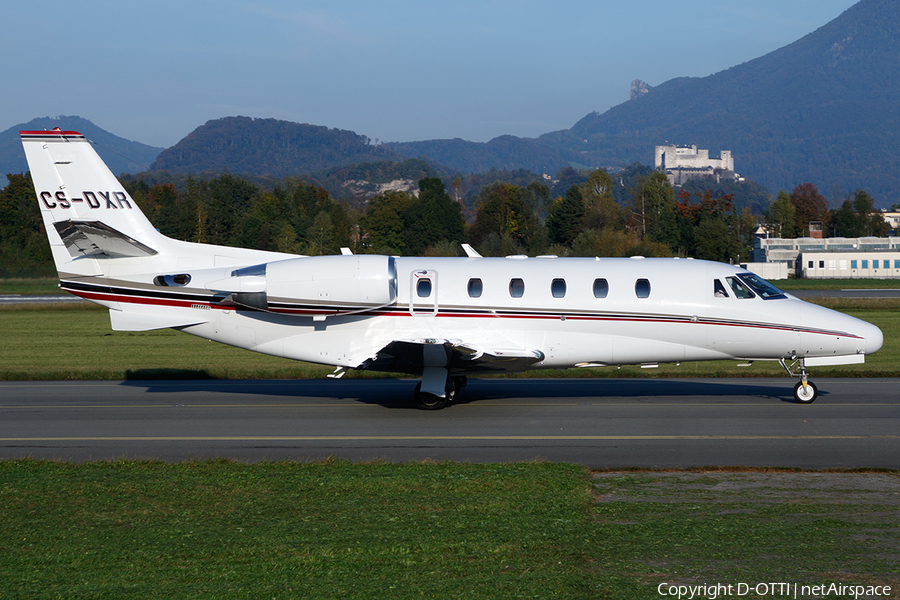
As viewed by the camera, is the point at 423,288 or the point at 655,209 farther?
the point at 655,209

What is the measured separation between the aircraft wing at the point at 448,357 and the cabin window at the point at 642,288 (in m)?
2.29

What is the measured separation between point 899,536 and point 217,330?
12.5 metres

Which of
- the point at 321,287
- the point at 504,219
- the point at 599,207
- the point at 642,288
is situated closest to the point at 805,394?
the point at 642,288

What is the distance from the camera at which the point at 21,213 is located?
81.5 meters

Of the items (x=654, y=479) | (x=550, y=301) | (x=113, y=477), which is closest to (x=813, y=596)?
(x=654, y=479)

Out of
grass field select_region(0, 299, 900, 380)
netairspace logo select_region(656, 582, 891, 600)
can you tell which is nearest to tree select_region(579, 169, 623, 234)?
grass field select_region(0, 299, 900, 380)

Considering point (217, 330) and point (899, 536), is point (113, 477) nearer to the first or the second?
point (217, 330)

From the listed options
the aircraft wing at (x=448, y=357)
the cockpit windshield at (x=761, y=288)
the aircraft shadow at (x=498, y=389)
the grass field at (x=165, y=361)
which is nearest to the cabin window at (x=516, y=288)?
the aircraft wing at (x=448, y=357)

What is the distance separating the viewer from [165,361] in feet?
80.6

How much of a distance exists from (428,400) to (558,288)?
3.46 m

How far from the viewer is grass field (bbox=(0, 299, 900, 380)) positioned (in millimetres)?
21531

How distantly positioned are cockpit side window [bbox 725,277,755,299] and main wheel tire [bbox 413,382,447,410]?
20.7ft

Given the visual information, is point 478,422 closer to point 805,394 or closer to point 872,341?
point 805,394

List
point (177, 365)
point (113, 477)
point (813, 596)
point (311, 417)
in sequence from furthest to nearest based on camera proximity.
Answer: point (177, 365), point (311, 417), point (113, 477), point (813, 596)
